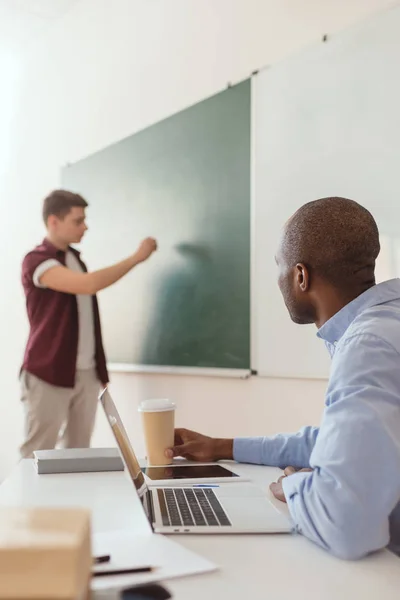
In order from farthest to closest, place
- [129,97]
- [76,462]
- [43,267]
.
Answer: [129,97]
[43,267]
[76,462]

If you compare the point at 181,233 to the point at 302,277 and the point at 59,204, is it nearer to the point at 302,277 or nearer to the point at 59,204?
the point at 59,204

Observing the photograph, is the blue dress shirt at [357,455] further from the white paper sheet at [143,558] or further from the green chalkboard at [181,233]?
the green chalkboard at [181,233]

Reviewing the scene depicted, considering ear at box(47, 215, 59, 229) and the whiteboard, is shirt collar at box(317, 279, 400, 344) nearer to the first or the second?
the whiteboard

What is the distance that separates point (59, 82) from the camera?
156 inches

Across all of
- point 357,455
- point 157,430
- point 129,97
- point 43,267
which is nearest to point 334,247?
point 357,455

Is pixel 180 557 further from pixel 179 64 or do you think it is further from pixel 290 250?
pixel 179 64

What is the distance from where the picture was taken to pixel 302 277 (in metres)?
1.19

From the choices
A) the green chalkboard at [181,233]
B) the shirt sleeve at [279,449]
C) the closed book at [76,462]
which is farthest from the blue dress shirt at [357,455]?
the green chalkboard at [181,233]

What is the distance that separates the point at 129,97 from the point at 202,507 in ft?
8.77

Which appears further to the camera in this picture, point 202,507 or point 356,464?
point 202,507

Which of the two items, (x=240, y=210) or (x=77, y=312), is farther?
(x=77, y=312)

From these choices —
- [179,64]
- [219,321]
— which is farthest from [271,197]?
[179,64]

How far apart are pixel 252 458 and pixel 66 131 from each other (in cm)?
292

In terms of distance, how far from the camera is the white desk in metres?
0.75
